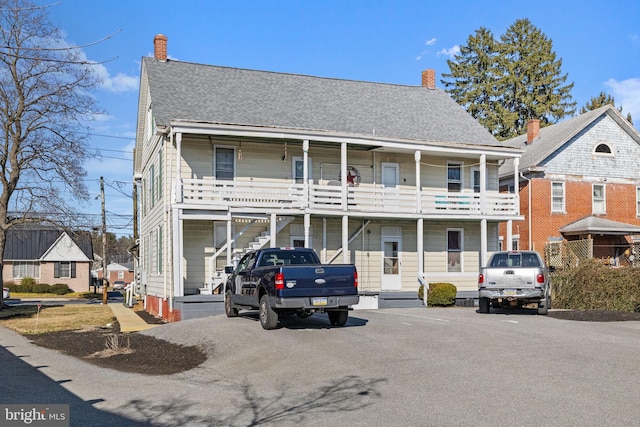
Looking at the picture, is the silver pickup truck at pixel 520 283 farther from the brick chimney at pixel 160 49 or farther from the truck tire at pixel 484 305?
the brick chimney at pixel 160 49

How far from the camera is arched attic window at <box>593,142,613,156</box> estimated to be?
3644 cm

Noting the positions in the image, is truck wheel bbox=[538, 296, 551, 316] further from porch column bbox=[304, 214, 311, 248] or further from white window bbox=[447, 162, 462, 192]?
white window bbox=[447, 162, 462, 192]

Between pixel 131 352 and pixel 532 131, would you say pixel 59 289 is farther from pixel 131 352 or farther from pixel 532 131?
pixel 131 352

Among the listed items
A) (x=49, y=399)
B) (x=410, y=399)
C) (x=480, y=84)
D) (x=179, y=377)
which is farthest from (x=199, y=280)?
(x=480, y=84)

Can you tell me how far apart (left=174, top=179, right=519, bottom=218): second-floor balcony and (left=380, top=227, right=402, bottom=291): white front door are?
1.45m

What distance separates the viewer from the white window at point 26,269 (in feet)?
199

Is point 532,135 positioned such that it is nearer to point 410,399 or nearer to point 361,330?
point 361,330

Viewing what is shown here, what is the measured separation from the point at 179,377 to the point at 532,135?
33032 mm

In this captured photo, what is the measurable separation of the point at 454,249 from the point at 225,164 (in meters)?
10.4

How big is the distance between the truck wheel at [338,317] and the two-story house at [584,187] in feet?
64.9

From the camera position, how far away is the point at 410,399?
867 centimetres

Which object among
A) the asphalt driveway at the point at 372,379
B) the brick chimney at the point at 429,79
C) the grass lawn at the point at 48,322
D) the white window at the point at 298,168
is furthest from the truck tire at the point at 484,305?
the brick chimney at the point at 429,79

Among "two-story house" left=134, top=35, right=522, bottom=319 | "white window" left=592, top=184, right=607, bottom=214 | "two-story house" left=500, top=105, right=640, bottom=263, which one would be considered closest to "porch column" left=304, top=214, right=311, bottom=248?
"two-story house" left=134, top=35, right=522, bottom=319

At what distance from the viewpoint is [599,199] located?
36.0m
